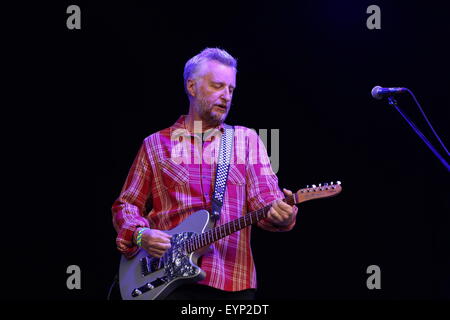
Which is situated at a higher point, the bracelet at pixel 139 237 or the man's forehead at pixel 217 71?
the man's forehead at pixel 217 71

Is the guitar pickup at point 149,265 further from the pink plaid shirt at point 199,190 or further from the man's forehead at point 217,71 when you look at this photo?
the man's forehead at point 217,71

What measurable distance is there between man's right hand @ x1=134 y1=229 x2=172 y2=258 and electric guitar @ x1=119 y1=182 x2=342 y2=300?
0.04 m

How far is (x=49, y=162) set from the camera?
11.8 ft

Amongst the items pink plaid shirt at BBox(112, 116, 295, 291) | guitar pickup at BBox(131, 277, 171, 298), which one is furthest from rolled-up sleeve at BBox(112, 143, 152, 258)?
guitar pickup at BBox(131, 277, 171, 298)

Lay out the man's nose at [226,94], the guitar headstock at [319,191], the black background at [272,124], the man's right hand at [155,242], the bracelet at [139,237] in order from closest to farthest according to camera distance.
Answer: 1. the guitar headstock at [319,191]
2. the man's right hand at [155,242]
3. the bracelet at [139,237]
4. the man's nose at [226,94]
5. the black background at [272,124]

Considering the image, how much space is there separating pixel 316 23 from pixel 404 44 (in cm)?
56

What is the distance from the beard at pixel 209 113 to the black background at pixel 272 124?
24.2 inches

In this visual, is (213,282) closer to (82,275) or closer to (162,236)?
(162,236)

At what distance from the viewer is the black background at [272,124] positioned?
3326mm

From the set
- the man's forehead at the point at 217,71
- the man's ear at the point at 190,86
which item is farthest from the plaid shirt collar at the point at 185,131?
the man's forehead at the point at 217,71

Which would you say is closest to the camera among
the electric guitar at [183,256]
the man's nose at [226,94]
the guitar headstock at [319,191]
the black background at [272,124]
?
the guitar headstock at [319,191]

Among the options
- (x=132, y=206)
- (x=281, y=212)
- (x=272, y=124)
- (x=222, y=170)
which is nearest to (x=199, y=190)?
(x=222, y=170)

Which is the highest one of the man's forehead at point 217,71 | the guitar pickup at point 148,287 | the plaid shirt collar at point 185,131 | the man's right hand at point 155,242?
the man's forehead at point 217,71

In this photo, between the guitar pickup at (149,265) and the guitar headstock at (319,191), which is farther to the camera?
the guitar pickup at (149,265)
